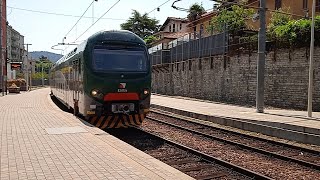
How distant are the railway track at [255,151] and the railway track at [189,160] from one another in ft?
1.78

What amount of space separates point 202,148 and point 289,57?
1304 cm

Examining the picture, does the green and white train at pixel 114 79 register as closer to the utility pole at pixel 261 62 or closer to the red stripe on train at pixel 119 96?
the red stripe on train at pixel 119 96

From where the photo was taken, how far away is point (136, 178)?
19.6ft

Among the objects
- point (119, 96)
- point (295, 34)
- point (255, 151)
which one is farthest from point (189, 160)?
point (295, 34)

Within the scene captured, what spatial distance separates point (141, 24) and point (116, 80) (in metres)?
64.3

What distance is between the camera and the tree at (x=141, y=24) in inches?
2876

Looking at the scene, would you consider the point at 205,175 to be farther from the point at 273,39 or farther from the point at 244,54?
the point at 244,54

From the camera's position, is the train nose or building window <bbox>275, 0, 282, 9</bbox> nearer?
the train nose

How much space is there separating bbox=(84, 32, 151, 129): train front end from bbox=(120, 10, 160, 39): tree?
5910cm

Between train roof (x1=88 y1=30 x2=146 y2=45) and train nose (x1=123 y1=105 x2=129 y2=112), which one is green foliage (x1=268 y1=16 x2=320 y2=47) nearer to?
Result: train roof (x1=88 y1=30 x2=146 y2=45)

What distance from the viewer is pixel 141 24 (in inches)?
2970

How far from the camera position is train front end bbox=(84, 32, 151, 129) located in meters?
12.3

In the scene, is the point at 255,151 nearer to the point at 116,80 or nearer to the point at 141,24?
the point at 116,80

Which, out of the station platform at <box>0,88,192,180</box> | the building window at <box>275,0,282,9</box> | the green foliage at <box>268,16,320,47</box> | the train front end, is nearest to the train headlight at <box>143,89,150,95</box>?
the train front end
